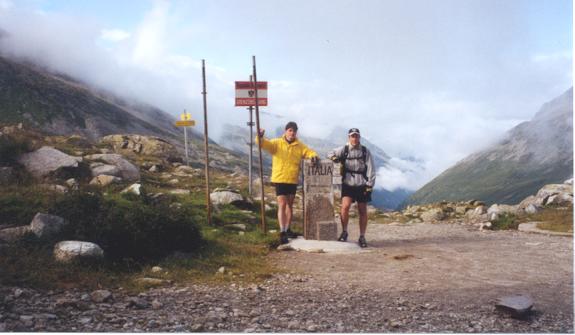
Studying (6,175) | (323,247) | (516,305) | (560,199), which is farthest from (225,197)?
(560,199)

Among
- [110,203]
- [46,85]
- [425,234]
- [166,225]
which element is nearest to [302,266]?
[166,225]

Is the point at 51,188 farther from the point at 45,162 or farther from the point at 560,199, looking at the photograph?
the point at 560,199

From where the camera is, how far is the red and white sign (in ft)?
44.8

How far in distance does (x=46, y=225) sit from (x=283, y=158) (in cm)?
496

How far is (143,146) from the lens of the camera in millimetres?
32719

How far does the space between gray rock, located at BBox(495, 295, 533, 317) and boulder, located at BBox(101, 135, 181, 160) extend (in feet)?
85.6

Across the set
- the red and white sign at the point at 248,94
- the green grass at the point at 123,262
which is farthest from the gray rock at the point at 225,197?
the red and white sign at the point at 248,94

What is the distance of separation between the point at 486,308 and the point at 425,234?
7534 millimetres

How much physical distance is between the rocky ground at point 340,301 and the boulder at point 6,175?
661cm

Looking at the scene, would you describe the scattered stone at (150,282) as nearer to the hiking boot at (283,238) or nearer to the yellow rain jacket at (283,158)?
the hiking boot at (283,238)

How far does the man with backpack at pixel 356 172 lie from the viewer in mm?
10445

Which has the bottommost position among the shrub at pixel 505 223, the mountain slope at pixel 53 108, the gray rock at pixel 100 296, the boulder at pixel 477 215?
the gray rock at pixel 100 296

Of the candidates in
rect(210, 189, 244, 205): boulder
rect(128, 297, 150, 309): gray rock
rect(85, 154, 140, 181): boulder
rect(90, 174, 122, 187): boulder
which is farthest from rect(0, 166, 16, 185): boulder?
rect(128, 297, 150, 309): gray rock

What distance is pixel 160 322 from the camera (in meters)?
5.22
